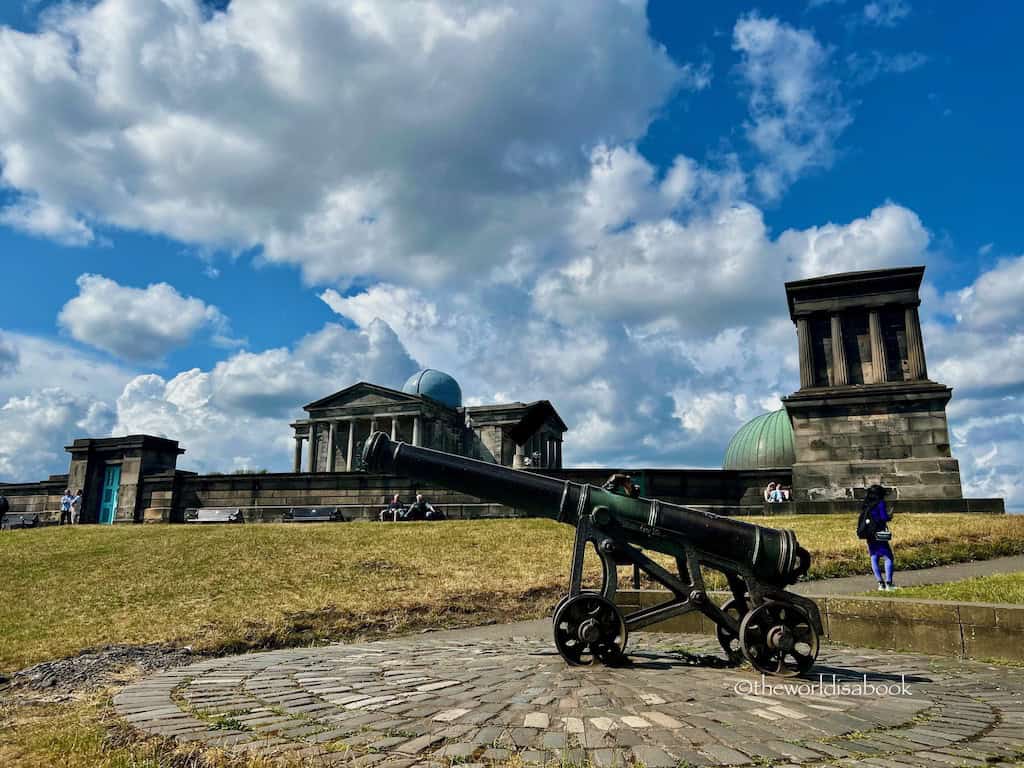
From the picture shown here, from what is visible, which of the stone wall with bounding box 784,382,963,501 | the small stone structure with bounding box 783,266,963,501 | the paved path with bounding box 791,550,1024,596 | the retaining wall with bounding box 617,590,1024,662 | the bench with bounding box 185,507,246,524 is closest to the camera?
the retaining wall with bounding box 617,590,1024,662

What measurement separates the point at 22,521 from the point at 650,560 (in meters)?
37.6

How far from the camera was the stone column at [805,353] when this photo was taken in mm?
28969

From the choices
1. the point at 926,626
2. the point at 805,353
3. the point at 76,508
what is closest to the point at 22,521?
the point at 76,508

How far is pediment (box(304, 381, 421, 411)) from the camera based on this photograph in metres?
57.7

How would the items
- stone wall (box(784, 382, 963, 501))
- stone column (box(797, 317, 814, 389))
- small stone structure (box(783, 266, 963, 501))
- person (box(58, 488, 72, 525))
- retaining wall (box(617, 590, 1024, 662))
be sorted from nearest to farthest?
retaining wall (box(617, 590, 1024, 662)), stone wall (box(784, 382, 963, 501)), small stone structure (box(783, 266, 963, 501)), stone column (box(797, 317, 814, 389)), person (box(58, 488, 72, 525))

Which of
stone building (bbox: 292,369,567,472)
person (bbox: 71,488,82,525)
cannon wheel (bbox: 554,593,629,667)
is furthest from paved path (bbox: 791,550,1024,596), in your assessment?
stone building (bbox: 292,369,567,472)

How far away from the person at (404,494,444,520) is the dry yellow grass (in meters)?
5.65

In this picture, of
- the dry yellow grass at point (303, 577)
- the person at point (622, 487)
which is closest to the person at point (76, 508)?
the dry yellow grass at point (303, 577)

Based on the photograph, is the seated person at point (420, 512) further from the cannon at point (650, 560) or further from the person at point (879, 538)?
the cannon at point (650, 560)

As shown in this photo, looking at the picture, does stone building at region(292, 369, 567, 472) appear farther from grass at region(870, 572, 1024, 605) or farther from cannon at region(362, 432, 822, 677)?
cannon at region(362, 432, 822, 677)

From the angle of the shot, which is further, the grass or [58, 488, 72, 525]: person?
[58, 488, 72, 525]: person

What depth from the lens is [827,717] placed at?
4508 millimetres

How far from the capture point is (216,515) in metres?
29.4

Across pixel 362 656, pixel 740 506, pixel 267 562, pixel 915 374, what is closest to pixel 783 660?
pixel 362 656
